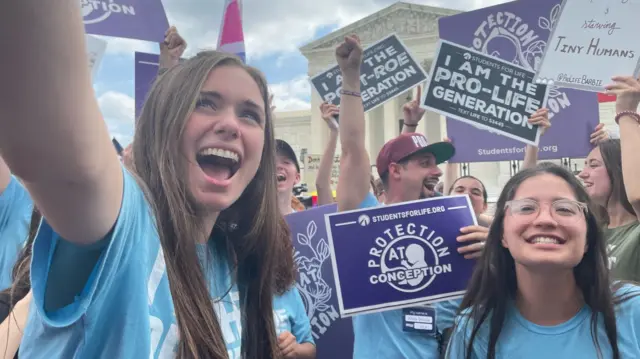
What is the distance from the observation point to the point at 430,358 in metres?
2.41

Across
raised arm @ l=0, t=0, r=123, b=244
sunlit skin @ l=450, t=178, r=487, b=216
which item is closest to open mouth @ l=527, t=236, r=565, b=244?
raised arm @ l=0, t=0, r=123, b=244

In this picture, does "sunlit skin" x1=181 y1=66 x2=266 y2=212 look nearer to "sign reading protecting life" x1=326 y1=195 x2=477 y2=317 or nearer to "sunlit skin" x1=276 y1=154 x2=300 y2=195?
"sign reading protecting life" x1=326 y1=195 x2=477 y2=317

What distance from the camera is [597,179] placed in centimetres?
351

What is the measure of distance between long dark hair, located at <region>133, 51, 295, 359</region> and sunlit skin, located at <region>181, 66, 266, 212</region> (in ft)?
0.10

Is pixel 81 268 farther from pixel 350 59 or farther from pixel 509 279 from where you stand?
pixel 350 59

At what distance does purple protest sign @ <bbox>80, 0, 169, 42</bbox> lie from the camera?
382 centimetres

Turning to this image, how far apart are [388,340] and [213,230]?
1268 millimetres

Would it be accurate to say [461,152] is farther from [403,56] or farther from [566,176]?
[566,176]

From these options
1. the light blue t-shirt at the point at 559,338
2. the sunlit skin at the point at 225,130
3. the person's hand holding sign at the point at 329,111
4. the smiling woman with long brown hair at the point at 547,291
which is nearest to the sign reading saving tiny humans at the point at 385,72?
the person's hand holding sign at the point at 329,111

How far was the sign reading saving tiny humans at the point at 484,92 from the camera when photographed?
417 cm

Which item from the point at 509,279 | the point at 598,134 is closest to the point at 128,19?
the point at 509,279

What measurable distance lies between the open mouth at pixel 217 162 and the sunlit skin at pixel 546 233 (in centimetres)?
129

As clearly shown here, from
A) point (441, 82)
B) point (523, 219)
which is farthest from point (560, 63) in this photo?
point (523, 219)

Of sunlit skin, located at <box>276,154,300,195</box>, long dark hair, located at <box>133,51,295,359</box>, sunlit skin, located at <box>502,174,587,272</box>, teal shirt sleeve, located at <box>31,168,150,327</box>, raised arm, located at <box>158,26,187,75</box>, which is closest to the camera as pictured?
teal shirt sleeve, located at <box>31,168,150,327</box>
